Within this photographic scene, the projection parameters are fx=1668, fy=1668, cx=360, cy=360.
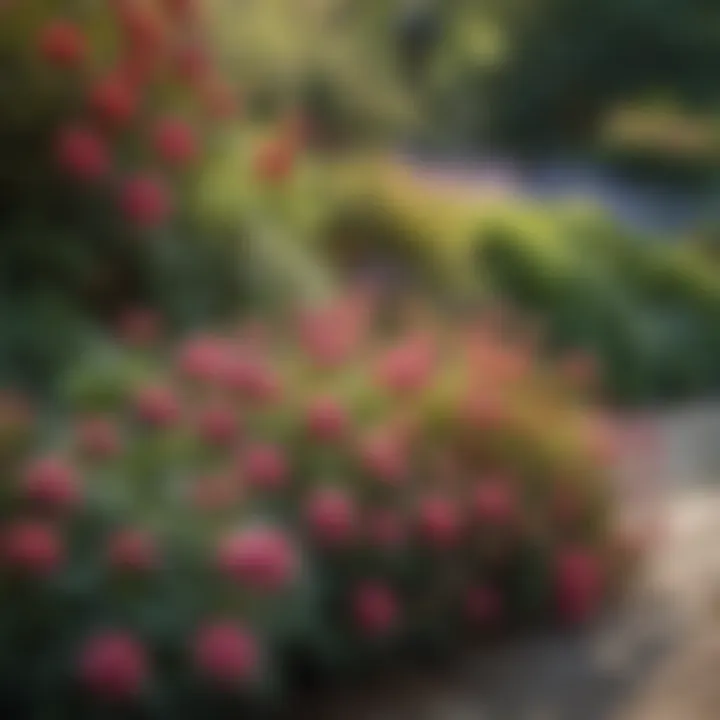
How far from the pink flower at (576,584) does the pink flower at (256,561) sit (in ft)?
1.94

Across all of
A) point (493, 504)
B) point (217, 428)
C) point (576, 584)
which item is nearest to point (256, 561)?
point (217, 428)

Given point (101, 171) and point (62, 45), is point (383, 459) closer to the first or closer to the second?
point (101, 171)

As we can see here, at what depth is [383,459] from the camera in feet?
7.64

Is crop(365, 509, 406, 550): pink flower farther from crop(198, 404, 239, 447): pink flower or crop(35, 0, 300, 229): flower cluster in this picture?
crop(35, 0, 300, 229): flower cluster

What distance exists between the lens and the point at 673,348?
11.7 ft

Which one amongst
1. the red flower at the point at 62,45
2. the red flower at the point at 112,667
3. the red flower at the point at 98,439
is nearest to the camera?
the red flower at the point at 112,667

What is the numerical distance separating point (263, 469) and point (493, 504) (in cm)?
39

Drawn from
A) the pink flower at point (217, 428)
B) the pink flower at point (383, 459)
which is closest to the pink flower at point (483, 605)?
the pink flower at point (383, 459)

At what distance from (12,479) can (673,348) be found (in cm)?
182

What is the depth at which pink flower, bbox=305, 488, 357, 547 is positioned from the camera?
2248 mm

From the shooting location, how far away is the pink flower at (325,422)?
7.63 ft

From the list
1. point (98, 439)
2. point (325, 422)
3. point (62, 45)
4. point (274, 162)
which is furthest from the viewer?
point (274, 162)

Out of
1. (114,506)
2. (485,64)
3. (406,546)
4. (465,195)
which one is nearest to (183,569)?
(114,506)

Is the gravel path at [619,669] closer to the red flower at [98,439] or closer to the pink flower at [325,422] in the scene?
the pink flower at [325,422]
